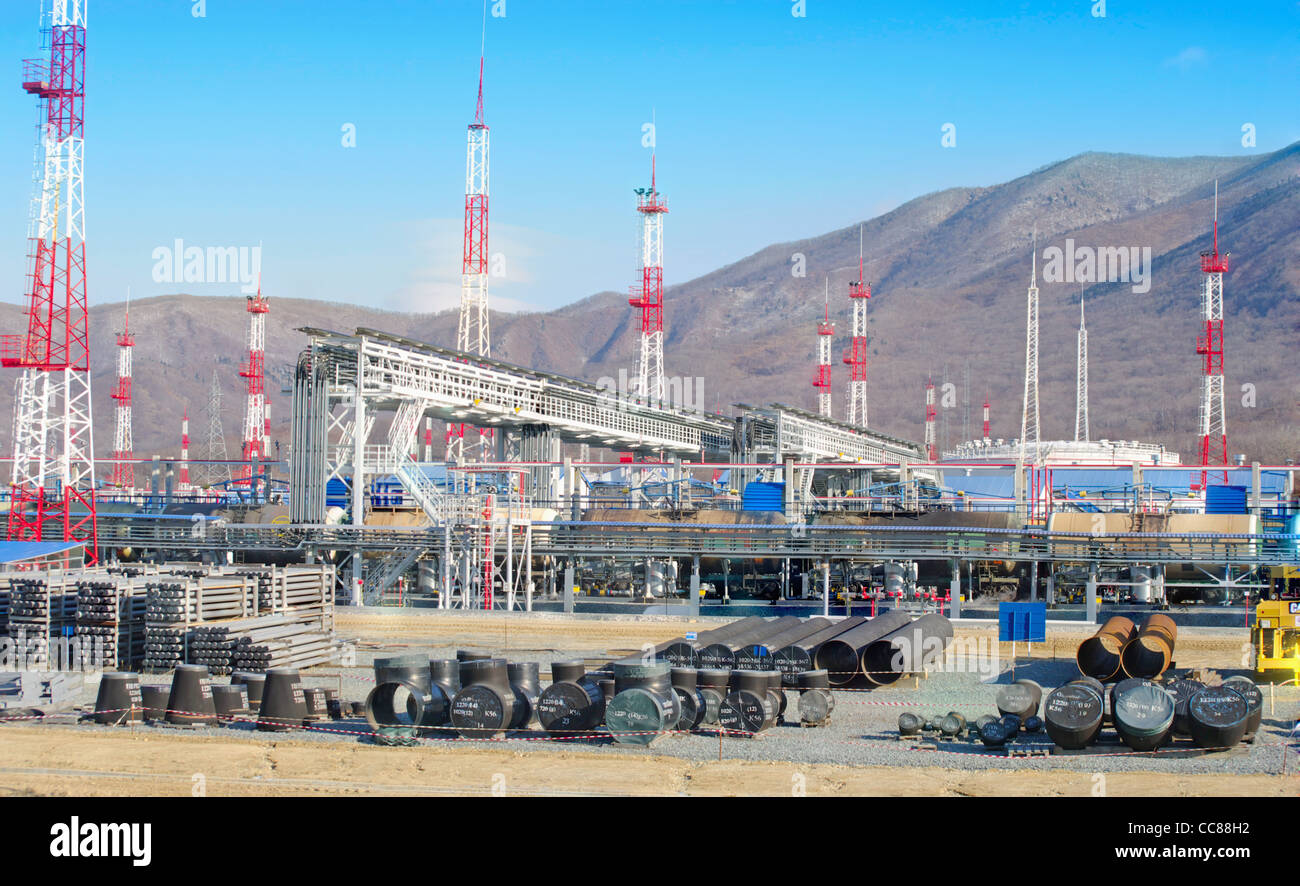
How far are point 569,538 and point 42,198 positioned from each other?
1952cm

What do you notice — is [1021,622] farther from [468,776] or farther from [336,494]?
[336,494]

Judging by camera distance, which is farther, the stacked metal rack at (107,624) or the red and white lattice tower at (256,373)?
the red and white lattice tower at (256,373)

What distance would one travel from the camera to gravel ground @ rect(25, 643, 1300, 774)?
55.5 ft

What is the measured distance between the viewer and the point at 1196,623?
34906mm

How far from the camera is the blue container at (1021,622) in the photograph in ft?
79.0

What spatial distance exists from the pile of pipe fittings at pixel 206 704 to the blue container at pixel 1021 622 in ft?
41.1

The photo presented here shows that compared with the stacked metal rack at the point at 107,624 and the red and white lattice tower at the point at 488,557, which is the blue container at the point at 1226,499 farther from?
the stacked metal rack at the point at 107,624

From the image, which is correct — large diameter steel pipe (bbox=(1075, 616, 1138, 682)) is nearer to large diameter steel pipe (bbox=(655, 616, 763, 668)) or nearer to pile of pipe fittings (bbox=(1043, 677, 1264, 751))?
pile of pipe fittings (bbox=(1043, 677, 1264, 751))

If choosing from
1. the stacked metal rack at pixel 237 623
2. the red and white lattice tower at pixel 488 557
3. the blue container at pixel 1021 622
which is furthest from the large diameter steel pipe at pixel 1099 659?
the red and white lattice tower at pixel 488 557

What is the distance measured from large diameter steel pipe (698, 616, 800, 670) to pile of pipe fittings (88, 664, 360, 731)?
6.57 meters

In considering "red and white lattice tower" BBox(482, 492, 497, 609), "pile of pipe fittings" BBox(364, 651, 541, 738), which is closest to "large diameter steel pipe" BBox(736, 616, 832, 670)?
"pile of pipe fittings" BBox(364, 651, 541, 738)

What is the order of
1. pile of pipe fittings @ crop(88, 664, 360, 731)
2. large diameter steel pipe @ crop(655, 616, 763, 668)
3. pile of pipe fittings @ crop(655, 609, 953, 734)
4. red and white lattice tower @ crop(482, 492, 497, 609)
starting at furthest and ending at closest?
red and white lattice tower @ crop(482, 492, 497, 609), large diameter steel pipe @ crop(655, 616, 763, 668), pile of pipe fittings @ crop(655, 609, 953, 734), pile of pipe fittings @ crop(88, 664, 360, 731)

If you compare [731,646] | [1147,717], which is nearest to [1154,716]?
[1147,717]
